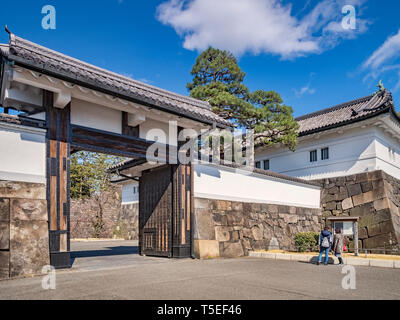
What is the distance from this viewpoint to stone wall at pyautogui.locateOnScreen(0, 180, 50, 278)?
6645 millimetres

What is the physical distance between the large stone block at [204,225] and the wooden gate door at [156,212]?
854mm

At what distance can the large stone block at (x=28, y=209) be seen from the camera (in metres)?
7.00

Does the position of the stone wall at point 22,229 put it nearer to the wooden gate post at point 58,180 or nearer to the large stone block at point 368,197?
the wooden gate post at point 58,180

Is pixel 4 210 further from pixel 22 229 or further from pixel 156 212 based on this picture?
pixel 156 212

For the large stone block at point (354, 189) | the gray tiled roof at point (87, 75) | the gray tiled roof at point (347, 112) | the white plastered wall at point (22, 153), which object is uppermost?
the gray tiled roof at point (347, 112)

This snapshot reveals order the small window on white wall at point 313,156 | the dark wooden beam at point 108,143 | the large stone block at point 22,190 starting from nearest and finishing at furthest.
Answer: the large stone block at point 22,190 < the dark wooden beam at point 108,143 < the small window on white wall at point 313,156

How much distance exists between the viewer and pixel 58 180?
7836 millimetres

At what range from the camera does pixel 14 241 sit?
675 cm

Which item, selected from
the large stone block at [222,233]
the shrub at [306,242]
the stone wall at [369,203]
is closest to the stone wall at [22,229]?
the large stone block at [222,233]

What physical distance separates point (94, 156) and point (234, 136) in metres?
13.7

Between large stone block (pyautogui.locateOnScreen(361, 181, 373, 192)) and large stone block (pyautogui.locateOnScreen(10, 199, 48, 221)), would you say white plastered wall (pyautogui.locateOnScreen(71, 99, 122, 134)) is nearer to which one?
large stone block (pyautogui.locateOnScreen(10, 199, 48, 221))

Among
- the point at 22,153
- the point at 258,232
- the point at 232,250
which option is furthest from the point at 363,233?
the point at 22,153
